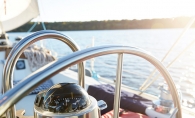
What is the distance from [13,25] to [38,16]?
0.54m

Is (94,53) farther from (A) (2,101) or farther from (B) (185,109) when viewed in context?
(B) (185,109)

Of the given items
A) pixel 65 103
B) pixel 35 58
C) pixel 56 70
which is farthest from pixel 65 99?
pixel 35 58

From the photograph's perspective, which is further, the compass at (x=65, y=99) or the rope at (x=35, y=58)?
the rope at (x=35, y=58)

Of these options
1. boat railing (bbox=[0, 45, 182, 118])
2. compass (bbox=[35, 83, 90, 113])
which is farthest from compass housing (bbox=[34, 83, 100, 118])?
boat railing (bbox=[0, 45, 182, 118])

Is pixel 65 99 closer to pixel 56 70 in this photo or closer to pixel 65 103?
pixel 65 103

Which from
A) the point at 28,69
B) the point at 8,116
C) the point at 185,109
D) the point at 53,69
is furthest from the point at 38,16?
the point at 53,69

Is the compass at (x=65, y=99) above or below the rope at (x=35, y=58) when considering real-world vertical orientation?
above

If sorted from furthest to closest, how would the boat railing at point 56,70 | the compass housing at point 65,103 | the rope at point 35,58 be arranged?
1. the rope at point 35,58
2. the compass housing at point 65,103
3. the boat railing at point 56,70

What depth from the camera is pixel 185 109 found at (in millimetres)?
1702

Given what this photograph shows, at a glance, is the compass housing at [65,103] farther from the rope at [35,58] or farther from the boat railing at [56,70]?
the rope at [35,58]

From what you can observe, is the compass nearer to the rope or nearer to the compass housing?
the compass housing

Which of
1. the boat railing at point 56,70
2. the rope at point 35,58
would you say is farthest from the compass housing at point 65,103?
the rope at point 35,58

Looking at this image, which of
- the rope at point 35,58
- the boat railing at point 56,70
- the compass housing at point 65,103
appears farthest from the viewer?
the rope at point 35,58

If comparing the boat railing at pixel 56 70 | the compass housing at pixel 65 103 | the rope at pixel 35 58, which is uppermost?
the boat railing at pixel 56 70
